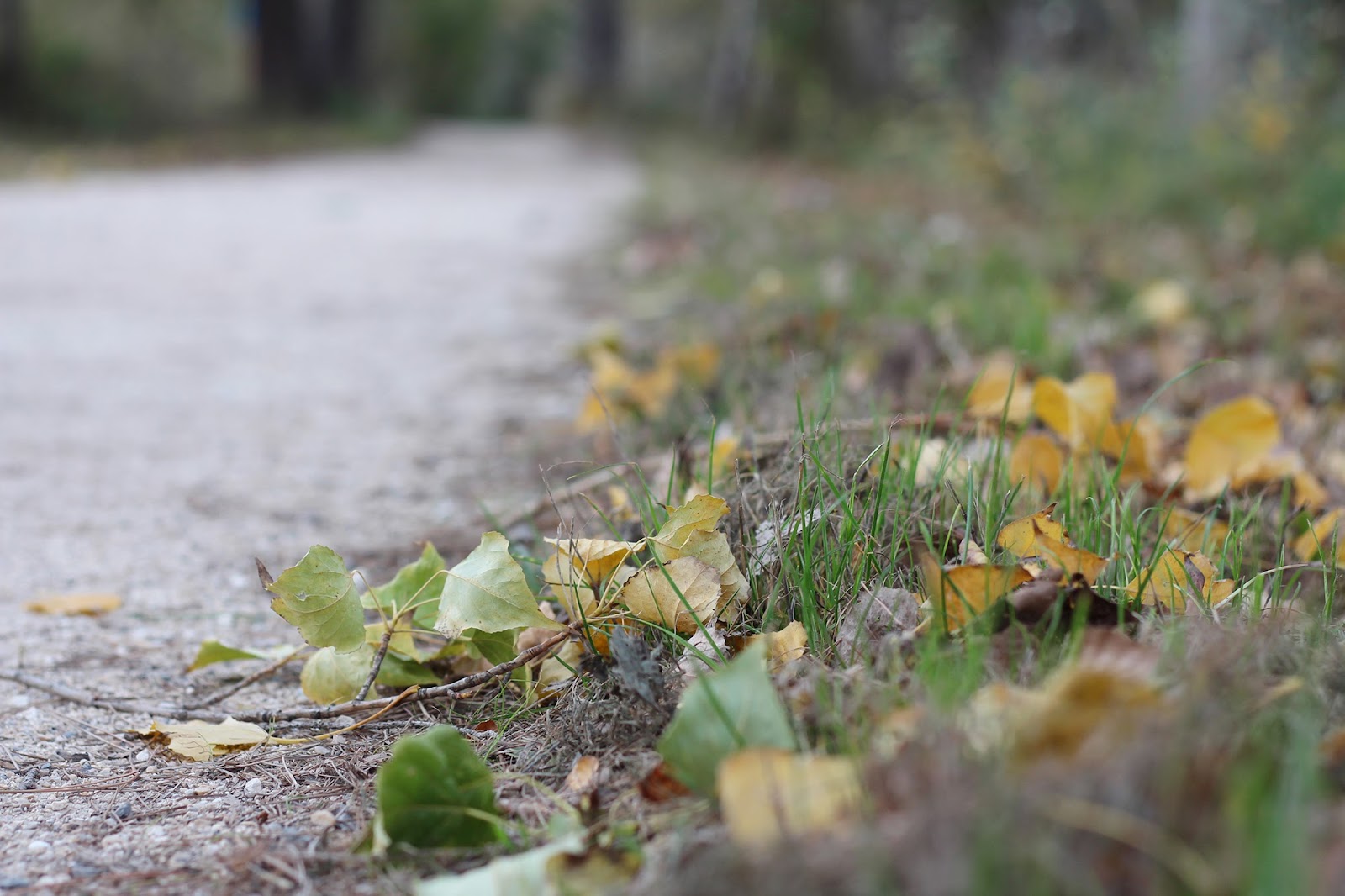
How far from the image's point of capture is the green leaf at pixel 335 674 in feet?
4.50

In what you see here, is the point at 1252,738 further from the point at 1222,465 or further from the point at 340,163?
the point at 340,163

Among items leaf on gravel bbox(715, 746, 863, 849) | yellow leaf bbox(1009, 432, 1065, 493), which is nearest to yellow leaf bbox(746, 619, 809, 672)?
leaf on gravel bbox(715, 746, 863, 849)

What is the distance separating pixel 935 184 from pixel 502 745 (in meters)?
8.01

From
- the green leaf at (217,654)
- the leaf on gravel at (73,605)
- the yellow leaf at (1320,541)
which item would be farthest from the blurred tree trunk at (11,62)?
the yellow leaf at (1320,541)

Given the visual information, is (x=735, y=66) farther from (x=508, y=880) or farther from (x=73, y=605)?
(x=508, y=880)

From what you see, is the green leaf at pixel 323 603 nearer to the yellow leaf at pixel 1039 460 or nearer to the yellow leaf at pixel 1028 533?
the yellow leaf at pixel 1028 533

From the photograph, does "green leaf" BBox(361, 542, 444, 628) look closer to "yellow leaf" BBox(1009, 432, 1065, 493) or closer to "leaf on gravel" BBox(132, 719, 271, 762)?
"leaf on gravel" BBox(132, 719, 271, 762)

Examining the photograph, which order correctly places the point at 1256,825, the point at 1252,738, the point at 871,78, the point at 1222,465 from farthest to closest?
the point at 871,78 < the point at 1222,465 < the point at 1252,738 < the point at 1256,825

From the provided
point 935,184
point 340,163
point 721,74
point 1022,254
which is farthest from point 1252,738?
point 721,74

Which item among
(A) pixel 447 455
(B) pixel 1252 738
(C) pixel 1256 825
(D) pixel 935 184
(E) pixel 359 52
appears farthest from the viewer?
(E) pixel 359 52

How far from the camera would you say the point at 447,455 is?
254 cm

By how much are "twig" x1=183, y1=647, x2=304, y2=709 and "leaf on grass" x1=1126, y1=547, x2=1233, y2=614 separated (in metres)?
0.98

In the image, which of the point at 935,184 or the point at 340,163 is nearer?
the point at 935,184

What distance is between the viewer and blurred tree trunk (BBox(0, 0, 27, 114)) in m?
13.2
